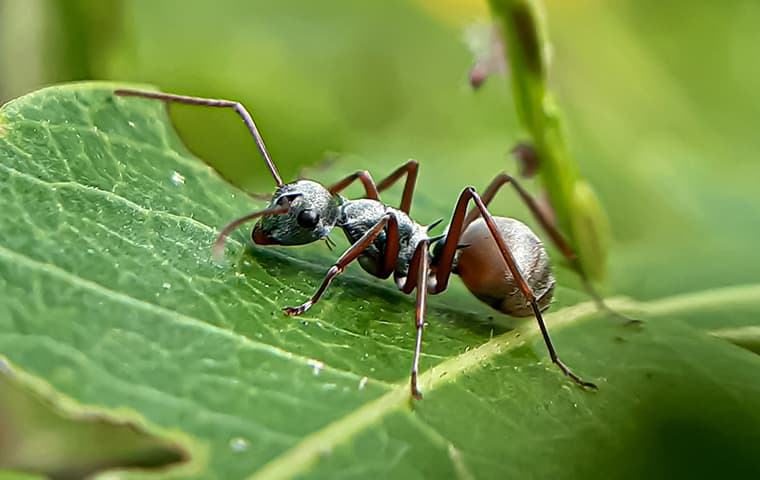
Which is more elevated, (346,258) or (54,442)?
(346,258)

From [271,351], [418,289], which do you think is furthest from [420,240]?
[271,351]

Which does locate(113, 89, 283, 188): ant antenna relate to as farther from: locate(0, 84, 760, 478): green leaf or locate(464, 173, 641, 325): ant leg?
locate(464, 173, 641, 325): ant leg

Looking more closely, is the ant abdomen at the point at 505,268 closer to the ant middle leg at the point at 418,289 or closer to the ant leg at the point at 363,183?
the ant middle leg at the point at 418,289

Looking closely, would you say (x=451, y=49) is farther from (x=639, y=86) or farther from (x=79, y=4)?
(x=79, y=4)

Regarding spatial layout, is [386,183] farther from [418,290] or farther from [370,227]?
[418,290]

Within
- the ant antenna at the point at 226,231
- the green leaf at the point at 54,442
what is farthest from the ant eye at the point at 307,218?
the green leaf at the point at 54,442

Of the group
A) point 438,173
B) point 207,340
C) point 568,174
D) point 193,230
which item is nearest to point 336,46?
point 438,173
